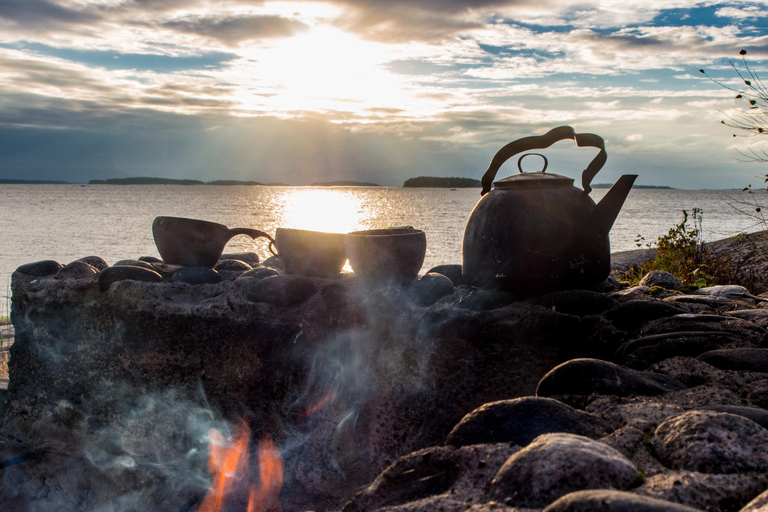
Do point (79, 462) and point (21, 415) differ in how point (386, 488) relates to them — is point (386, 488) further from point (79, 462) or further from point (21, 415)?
point (21, 415)

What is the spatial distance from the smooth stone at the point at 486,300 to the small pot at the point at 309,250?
37.2 inches

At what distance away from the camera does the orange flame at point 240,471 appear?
114 inches

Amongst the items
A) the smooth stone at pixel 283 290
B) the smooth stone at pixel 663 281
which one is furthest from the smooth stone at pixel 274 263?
the smooth stone at pixel 663 281

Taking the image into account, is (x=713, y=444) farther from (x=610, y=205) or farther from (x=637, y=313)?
(x=610, y=205)

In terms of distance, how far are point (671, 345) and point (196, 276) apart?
2.75m

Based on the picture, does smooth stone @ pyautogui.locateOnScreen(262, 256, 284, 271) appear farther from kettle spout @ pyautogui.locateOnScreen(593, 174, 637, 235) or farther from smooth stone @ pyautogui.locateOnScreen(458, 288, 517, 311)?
kettle spout @ pyautogui.locateOnScreen(593, 174, 637, 235)

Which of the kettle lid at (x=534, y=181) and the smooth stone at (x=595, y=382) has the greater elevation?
the kettle lid at (x=534, y=181)

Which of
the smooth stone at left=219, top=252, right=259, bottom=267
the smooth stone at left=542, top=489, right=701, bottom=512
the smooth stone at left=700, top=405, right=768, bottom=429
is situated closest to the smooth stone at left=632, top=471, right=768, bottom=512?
the smooth stone at left=542, top=489, right=701, bottom=512

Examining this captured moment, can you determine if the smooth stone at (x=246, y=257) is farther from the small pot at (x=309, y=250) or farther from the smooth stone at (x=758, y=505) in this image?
the smooth stone at (x=758, y=505)

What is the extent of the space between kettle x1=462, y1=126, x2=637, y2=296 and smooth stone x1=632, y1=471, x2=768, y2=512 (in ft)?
5.78

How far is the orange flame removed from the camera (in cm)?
290

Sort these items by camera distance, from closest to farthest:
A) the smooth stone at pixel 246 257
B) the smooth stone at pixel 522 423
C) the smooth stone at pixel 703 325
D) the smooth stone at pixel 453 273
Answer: the smooth stone at pixel 522 423 → the smooth stone at pixel 703 325 → the smooth stone at pixel 453 273 → the smooth stone at pixel 246 257

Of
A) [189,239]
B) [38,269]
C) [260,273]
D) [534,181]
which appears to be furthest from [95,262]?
[534,181]

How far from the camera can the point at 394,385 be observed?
282 centimetres
